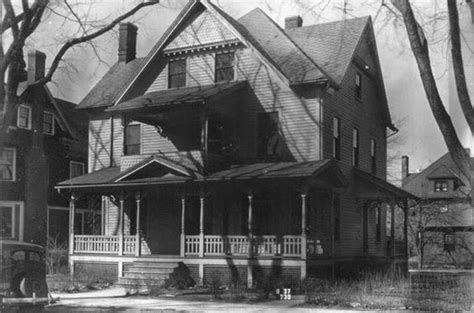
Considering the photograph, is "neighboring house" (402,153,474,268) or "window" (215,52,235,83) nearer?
"window" (215,52,235,83)

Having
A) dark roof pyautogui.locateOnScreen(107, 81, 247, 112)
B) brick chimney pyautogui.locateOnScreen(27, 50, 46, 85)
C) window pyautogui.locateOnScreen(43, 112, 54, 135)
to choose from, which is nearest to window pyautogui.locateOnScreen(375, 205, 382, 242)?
dark roof pyautogui.locateOnScreen(107, 81, 247, 112)

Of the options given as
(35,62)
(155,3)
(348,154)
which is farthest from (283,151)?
(35,62)

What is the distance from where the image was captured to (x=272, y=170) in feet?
71.0

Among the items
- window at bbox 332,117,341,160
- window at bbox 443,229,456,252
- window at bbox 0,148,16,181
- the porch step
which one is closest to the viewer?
the porch step

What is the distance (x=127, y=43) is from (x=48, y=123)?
9938mm

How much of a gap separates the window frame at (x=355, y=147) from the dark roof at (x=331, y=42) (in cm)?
341

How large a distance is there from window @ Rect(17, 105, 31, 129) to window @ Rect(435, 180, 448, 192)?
1256 inches

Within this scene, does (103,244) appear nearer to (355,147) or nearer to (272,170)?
(272,170)

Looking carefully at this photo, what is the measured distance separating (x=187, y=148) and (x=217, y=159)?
106 inches

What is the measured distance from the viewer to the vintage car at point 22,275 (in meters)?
13.3

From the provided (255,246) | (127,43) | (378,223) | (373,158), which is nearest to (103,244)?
(255,246)

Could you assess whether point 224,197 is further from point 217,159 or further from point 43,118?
point 43,118

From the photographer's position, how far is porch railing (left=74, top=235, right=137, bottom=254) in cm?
2457

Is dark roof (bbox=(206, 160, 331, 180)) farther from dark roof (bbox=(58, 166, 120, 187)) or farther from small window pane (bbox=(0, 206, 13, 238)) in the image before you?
small window pane (bbox=(0, 206, 13, 238))
